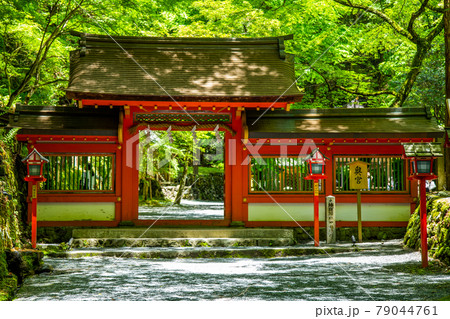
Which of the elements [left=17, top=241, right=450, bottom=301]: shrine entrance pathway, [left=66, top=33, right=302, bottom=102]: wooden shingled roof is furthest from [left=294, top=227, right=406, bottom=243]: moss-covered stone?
[left=66, top=33, right=302, bottom=102]: wooden shingled roof

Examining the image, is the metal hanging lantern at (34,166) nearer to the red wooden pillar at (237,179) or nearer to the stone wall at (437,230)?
the red wooden pillar at (237,179)

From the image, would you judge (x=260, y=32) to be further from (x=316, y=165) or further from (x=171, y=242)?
(x=171, y=242)

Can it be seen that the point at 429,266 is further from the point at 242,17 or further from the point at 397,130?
the point at 242,17

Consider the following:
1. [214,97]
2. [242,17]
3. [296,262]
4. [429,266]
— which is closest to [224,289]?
→ [296,262]

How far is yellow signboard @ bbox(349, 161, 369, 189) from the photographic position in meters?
11.6

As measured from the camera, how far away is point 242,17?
17.3 metres

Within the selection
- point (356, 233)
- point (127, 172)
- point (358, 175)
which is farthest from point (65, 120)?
point (356, 233)

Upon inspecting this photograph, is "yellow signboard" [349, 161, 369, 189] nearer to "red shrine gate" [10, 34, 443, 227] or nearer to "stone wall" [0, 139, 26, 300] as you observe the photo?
"red shrine gate" [10, 34, 443, 227]

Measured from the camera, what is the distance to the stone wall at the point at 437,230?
334 inches

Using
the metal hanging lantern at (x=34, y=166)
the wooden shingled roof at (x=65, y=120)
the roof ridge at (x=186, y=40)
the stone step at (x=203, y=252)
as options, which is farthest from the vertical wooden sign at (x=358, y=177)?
the metal hanging lantern at (x=34, y=166)

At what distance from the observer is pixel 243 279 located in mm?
7410

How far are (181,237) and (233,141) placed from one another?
272 cm

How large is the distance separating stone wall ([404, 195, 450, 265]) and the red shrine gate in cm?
187

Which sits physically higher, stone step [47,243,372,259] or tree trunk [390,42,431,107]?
tree trunk [390,42,431,107]
